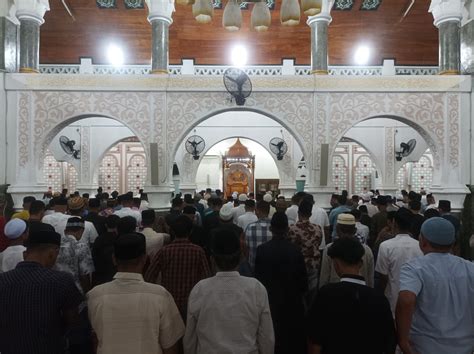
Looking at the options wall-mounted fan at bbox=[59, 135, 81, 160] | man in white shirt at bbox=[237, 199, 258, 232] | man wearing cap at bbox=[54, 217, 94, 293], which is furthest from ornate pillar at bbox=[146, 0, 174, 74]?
man wearing cap at bbox=[54, 217, 94, 293]

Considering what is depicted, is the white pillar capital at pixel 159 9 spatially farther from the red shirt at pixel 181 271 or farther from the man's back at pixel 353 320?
the man's back at pixel 353 320

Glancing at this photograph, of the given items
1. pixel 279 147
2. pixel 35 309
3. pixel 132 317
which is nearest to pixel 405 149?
pixel 279 147

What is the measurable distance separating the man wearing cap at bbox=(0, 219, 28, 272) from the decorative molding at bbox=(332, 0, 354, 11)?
10496 mm

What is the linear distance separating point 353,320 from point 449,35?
23.7 feet

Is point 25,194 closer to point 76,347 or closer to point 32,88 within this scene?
point 32,88

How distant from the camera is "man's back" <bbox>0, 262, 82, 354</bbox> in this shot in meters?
1.93

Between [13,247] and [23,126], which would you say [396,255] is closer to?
[13,247]

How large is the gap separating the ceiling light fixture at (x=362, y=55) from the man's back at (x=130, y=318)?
1188 centimetres

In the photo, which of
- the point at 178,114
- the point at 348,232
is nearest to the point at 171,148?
the point at 178,114

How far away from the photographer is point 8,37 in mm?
7457

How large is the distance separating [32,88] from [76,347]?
18.6 ft

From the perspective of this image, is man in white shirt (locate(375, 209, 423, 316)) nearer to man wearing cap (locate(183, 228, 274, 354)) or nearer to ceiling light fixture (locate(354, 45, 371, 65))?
man wearing cap (locate(183, 228, 274, 354))

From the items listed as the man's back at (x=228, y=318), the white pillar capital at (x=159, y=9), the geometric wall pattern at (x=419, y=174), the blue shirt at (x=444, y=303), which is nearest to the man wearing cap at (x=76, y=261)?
the man's back at (x=228, y=318)

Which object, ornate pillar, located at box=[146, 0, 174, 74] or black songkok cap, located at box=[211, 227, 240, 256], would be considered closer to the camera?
black songkok cap, located at box=[211, 227, 240, 256]
